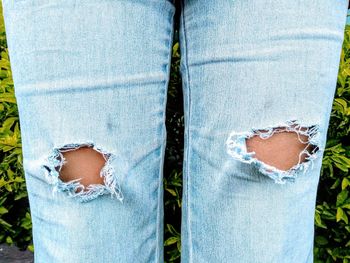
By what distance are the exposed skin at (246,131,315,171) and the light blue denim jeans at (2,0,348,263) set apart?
0.04ft

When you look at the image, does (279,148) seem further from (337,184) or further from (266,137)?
(337,184)

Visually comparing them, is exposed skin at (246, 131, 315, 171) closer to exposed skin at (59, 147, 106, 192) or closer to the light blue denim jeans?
the light blue denim jeans

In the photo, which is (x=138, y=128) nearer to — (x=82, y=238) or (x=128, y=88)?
(x=128, y=88)

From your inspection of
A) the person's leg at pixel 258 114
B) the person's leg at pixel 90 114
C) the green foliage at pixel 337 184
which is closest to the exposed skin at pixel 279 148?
the person's leg at pixel 258 114

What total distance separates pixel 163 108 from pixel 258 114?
207 millimetres

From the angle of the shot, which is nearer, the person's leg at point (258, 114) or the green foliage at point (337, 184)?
the person's leg at point (258, 114)

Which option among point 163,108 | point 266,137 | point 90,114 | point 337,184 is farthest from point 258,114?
point 337,184

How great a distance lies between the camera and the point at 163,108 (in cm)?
100

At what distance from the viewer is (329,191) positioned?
5.11 ft

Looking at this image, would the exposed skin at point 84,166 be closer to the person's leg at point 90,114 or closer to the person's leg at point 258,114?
the person's leg at point 90,114

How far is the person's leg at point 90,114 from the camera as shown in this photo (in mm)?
889

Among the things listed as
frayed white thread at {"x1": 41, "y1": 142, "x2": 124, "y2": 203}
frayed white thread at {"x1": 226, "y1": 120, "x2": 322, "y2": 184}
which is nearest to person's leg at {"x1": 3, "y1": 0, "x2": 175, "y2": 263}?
frayed white thread at {"x1": 41, "y1": 142, "x2": 124, "y2": 203}

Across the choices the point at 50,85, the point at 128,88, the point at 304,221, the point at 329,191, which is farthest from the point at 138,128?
the point at 329,191

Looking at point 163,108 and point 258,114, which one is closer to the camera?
point 258,114
